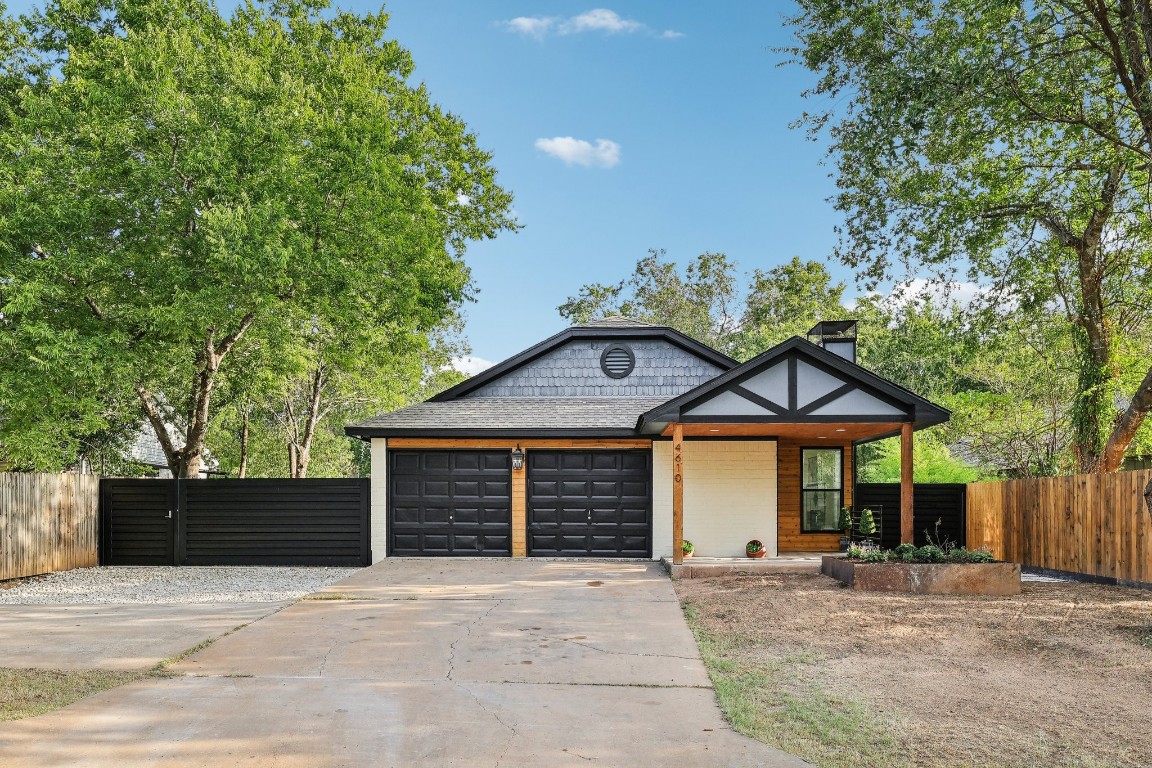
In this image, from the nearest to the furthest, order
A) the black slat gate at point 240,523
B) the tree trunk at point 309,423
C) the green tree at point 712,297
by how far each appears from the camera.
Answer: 1. the black slat gate at point 240,523
2. the tree trunk at point 309,423
3. the green tree at point 712,297

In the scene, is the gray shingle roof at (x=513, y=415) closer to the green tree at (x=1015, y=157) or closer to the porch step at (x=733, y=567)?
the porch step at (x=733, y=567)

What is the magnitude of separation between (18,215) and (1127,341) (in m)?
19.4

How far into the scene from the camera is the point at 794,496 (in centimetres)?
1595

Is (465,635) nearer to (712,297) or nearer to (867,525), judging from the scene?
(867,525)

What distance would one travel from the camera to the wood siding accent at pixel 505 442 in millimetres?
15336

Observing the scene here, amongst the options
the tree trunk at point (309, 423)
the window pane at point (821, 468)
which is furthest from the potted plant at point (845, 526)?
the tree trunk at point (309, 423)

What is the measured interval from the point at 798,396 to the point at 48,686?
979cm

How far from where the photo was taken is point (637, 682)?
6523mm

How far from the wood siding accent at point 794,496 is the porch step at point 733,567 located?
7.15 feet

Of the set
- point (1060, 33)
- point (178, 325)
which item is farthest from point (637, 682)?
point (1060, 33)

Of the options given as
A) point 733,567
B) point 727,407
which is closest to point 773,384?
point 727,407

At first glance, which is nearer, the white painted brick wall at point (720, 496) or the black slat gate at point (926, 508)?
the white painted brick wall at point (720, 496)

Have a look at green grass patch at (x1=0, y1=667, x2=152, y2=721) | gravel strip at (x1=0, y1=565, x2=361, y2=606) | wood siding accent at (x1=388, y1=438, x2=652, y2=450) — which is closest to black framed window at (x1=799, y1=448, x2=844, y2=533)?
wood siding accent at (x1=388, y1=438, x2=652, y2=450)

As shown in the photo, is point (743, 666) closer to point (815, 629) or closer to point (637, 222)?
point (815, 629)
